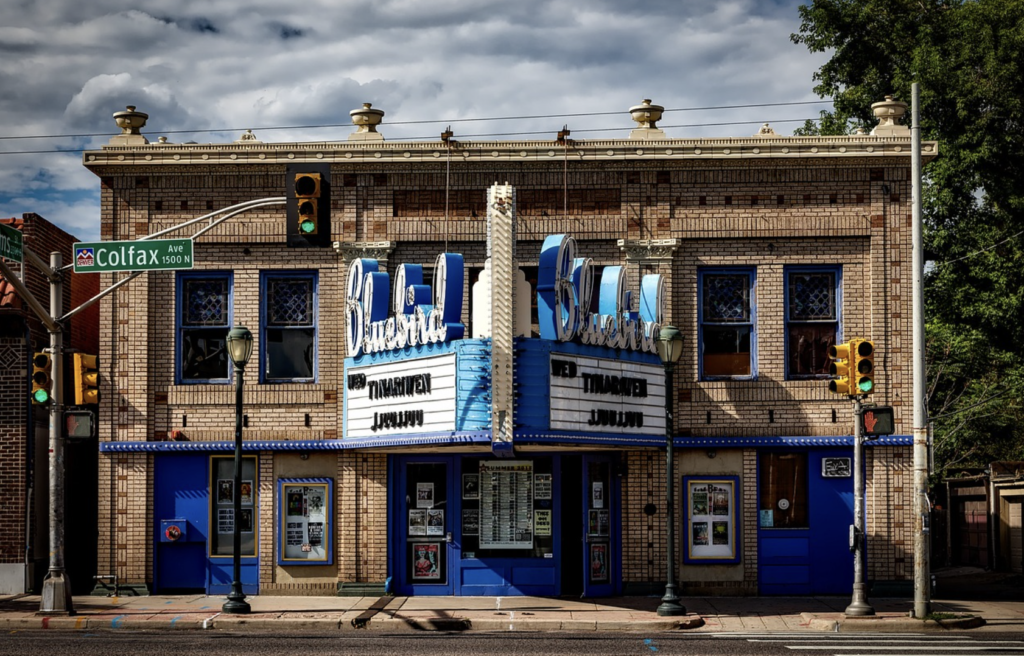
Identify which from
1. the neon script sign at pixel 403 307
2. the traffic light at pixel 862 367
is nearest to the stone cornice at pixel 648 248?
the neon script sign at pixel 403 307

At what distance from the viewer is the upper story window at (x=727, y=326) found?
23.1m

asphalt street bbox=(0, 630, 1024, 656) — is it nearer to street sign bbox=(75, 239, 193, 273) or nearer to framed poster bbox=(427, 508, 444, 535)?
framed poster bbox=(427, 508, 444, 535)

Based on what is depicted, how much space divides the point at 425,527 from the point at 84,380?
6.93 meters

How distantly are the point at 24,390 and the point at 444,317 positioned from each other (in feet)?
30.5

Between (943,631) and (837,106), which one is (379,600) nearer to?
(943,631)

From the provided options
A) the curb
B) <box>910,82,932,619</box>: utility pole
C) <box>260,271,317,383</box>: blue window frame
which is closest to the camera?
the curb

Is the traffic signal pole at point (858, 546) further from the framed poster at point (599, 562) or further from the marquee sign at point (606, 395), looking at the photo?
the framed poster at point (599, 562)

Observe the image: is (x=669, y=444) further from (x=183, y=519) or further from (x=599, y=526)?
(x=183, y=519)

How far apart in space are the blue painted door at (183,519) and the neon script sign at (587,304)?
316 inches

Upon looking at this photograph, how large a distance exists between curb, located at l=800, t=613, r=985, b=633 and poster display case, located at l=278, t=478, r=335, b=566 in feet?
30.3

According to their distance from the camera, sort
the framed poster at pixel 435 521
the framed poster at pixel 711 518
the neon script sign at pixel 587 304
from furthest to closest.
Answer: the framed poster at pixel 711 518
the framed poster at pixel 435 521
the neon script sign at pixel 587 304

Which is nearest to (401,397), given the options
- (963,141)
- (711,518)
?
(711,518)

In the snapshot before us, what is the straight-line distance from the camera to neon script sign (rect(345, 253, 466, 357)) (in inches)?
759

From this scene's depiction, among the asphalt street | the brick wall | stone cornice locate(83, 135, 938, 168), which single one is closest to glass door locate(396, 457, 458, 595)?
the brick wall
